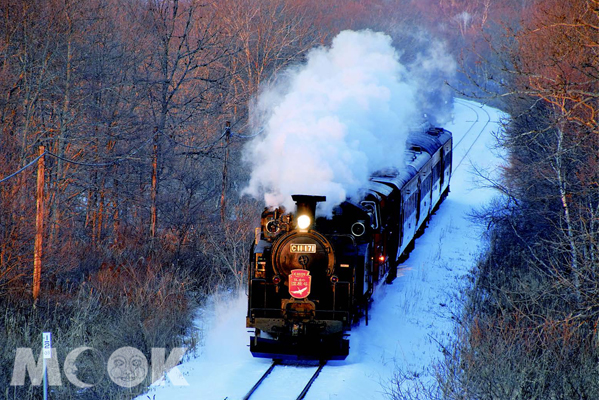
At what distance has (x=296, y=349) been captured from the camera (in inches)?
468

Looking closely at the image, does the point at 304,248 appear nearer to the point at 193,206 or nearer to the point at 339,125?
the point at 339,125

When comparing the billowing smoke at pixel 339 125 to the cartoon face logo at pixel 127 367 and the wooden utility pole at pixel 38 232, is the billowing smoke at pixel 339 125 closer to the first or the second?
the cartoon face logo at pixel 127 367

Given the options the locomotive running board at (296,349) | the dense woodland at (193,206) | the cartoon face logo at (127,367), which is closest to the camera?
the dense woodland at (193,206)

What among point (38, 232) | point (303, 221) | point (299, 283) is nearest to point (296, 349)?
point (299, 283)

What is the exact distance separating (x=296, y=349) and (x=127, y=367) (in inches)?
121

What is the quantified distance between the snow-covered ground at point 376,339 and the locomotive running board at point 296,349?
0.20 m

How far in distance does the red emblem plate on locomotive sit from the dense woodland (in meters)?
2.24

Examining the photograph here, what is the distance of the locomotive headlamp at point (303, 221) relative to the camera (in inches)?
433

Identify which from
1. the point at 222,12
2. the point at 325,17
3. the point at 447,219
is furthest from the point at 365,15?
the point at 447,219

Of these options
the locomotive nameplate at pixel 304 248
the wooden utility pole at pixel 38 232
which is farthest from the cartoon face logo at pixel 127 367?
the wooden utility pole at pixel 38 232

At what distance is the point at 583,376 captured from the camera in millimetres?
9633

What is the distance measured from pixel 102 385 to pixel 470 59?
56.1 metres

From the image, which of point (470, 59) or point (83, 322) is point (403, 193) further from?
point (470, 59)

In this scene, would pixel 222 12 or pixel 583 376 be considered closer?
pixel 583 376
